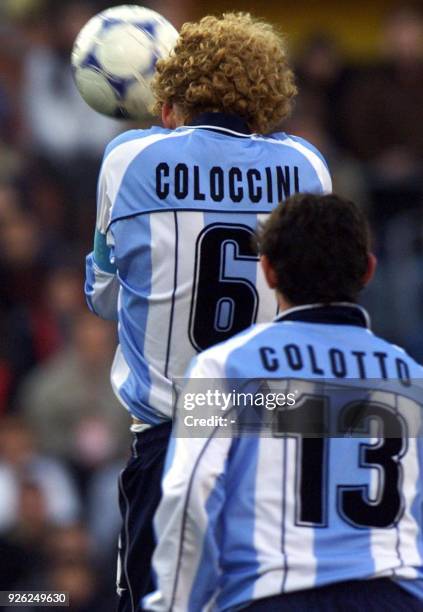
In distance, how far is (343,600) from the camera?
343 centimetres

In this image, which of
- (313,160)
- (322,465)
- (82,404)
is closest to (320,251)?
(322,465)

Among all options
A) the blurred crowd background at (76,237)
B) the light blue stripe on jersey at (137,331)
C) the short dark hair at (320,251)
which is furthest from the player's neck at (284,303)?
the blurred crowd background at (76,237)

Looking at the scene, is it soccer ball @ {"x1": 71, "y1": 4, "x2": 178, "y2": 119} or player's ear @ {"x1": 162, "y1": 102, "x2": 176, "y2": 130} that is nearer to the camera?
player's ear @ {"x1": 162, "y1": 102, "x2": 176, "y2": 130}

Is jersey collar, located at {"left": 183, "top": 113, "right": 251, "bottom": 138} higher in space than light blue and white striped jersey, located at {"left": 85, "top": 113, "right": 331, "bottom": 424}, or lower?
higher

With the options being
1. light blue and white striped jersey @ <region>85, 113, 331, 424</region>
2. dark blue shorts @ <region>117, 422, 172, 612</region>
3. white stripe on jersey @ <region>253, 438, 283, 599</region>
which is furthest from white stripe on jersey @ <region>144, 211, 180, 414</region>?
white stripe on jersey @ <region>253, 438, 283, 599</region>

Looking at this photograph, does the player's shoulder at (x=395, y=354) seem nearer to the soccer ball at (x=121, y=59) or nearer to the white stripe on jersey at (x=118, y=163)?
the white stripe on jersey at (x=118, y=163)

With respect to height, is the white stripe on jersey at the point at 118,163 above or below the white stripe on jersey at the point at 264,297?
above

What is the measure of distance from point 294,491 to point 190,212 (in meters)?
0.99

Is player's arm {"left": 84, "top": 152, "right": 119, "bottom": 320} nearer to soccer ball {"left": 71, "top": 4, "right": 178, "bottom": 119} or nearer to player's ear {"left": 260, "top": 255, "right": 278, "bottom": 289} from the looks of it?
soccer ball {"left": 71, "top": 4, "right": 178, "bottom": 119}

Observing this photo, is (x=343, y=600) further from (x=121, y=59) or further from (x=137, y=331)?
(x=121, y=59)

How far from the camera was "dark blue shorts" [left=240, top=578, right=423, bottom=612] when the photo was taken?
11.2ft

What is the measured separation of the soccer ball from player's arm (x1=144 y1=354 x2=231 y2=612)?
4.42 ft

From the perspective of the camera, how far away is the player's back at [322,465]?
3.42m

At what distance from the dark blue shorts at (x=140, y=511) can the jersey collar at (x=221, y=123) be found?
0.85 meters
